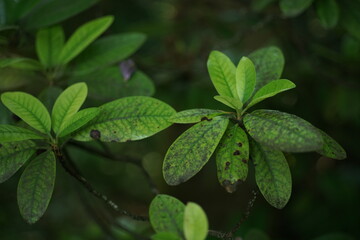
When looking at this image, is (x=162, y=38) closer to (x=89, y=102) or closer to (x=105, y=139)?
(x=89, y=102)

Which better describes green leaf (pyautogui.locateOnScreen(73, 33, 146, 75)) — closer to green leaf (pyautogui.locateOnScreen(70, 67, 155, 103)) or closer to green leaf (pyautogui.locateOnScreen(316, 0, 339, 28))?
green leaf (pyautogui.locateOnScreen(70, 67, 155, 103))

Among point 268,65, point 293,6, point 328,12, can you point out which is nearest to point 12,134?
point 268,65

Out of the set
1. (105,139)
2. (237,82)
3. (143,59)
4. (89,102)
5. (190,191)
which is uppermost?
(237,82)

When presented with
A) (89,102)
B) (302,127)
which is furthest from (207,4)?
(302,127)

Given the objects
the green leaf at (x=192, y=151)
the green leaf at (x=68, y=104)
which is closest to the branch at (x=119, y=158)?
the green leaf at (x=68, y=104)

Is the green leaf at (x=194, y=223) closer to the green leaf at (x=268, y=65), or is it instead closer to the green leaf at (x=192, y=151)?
the green leaf at (x=192, y=151)

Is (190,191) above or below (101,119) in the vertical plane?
below

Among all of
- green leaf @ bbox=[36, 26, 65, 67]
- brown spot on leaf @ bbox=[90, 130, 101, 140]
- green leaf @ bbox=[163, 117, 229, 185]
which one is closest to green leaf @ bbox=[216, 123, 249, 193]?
green leaf @ bbox=[163, 117, 229, 185]
